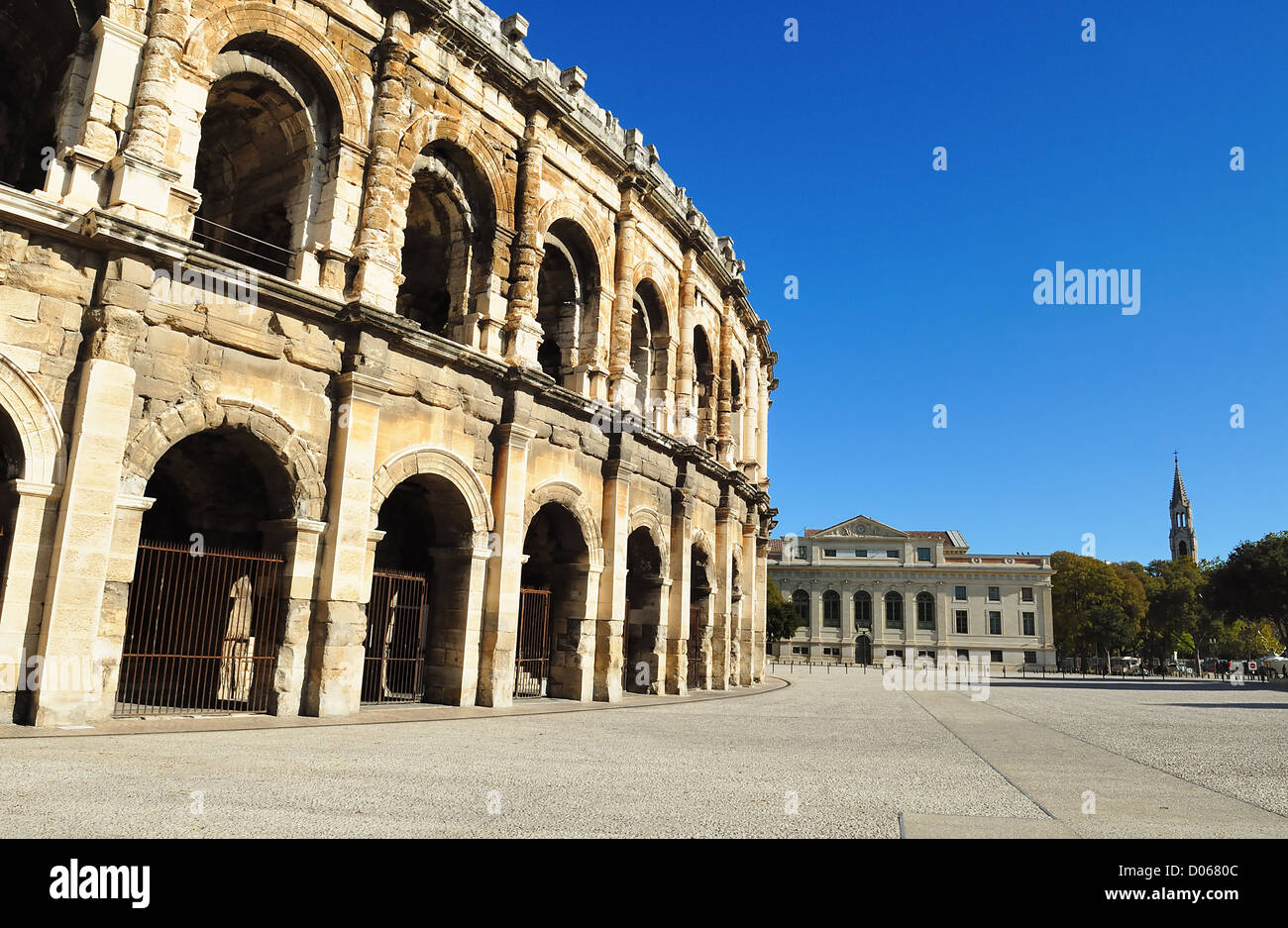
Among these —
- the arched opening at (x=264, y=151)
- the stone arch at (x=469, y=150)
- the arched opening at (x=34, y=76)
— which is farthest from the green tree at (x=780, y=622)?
the arched opening at (x=34, y=76)

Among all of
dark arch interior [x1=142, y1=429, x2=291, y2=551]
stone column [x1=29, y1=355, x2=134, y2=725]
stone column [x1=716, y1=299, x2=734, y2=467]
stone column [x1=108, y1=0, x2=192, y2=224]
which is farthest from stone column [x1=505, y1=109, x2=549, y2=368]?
stone column [x1=716, y1=299, x2=734, y2=467]

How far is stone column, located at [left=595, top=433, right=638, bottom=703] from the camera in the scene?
15641 millimetres

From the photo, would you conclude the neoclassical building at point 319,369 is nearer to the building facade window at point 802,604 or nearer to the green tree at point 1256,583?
the green tree at point 1256,583

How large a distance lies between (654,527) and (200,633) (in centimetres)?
921

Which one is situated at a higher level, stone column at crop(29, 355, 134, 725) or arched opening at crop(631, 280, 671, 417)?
arched opening at crop(631, 280, 671, 417)

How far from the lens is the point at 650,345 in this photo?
65.9ft

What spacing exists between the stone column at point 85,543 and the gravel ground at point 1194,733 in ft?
33.6

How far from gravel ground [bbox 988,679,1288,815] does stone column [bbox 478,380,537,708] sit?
26.8 feet

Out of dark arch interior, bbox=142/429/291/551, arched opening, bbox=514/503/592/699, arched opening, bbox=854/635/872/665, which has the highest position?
dark arch interior, bbox=142/429/291/551

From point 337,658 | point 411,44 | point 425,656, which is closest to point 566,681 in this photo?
point 425,656

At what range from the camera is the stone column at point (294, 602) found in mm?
10375

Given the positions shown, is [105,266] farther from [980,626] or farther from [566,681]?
[980,626]

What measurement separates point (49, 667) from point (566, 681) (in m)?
8.52

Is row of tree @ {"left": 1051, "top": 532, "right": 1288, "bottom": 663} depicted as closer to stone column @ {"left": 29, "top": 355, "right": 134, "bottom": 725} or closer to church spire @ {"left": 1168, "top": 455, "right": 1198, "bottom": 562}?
church spire @ {"left": 1168, "top": 455, "right": 1198, "bottom": 562}
